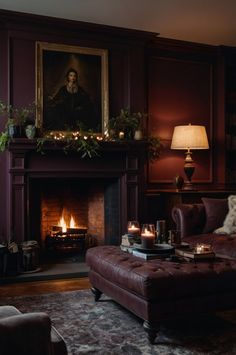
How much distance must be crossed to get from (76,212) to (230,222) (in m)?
2.04

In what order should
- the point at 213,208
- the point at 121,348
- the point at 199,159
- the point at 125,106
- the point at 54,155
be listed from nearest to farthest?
1. the point at 121,348
2. the point at 213,208
3. the point at 54,155
4. the point at 125,106
5. the point at 199,159

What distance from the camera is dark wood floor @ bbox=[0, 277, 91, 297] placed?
386 cm

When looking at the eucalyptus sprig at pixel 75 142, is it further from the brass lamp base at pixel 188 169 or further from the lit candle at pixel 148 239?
the lit candle at pixel 148 239

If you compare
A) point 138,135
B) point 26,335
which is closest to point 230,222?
point 138,135

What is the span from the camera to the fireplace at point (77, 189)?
4535mm

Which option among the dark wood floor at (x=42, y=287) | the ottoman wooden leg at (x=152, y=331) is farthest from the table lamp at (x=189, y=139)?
the ottoman wooden leg at (x=152, y=331)

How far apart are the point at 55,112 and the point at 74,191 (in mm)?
1093

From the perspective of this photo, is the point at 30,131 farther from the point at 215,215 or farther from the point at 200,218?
the point at 215,215

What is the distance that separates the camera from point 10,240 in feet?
14.6

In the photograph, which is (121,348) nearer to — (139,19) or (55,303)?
(55,303)

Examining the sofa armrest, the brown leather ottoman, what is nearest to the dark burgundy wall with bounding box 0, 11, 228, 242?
the sofa armrest

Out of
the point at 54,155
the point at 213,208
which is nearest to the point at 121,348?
the point at 213,208

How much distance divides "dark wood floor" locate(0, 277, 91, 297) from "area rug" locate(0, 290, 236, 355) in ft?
1.14

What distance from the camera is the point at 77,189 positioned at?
5.40 m
